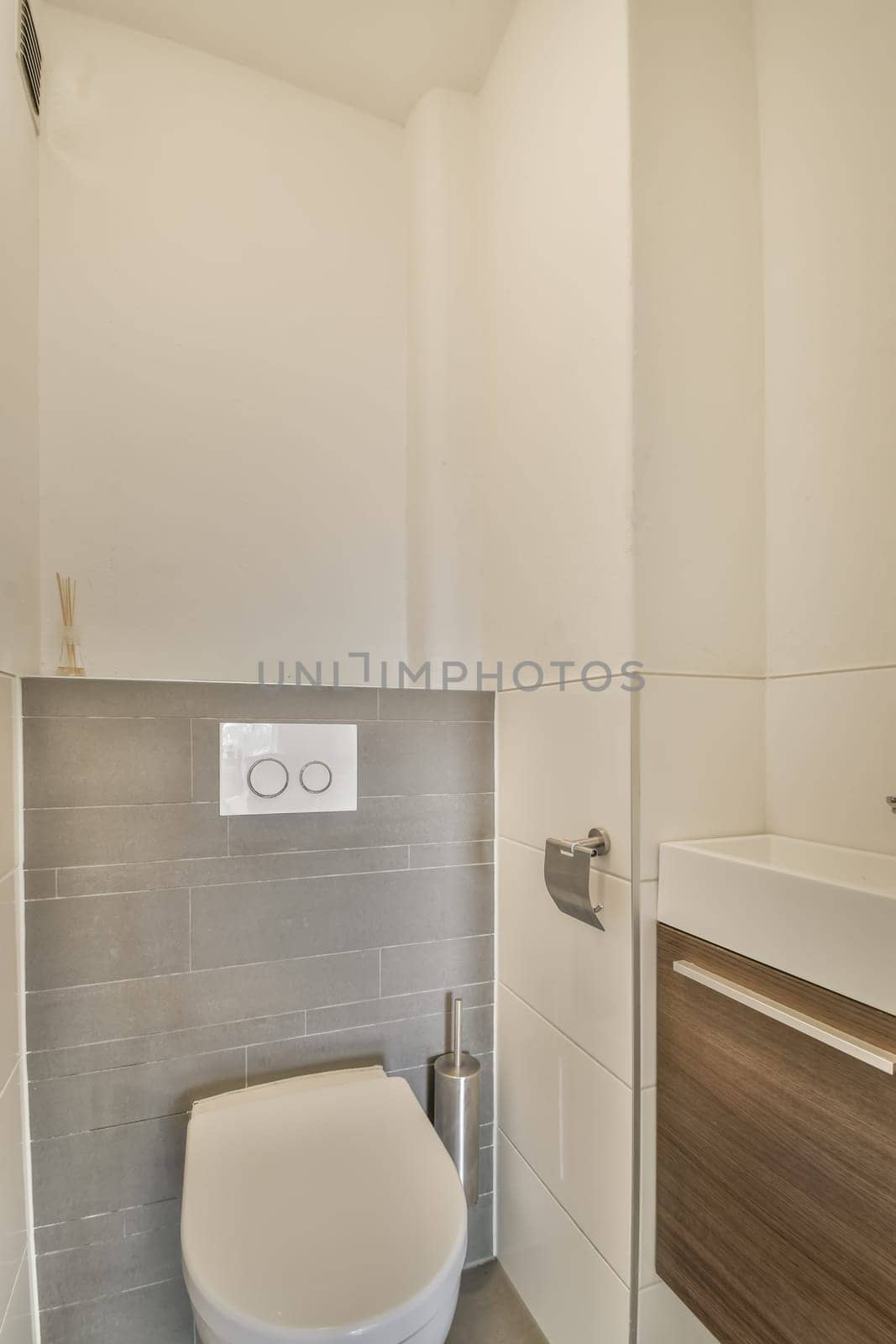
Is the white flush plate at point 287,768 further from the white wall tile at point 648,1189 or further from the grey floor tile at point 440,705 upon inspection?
the white wall tile at point 648,1189

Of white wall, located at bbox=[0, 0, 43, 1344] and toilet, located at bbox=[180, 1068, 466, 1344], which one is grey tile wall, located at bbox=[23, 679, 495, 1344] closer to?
white wall, located at bbox=[0, 0, 43, 1344]

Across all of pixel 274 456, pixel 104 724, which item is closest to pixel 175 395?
pixel 274 456

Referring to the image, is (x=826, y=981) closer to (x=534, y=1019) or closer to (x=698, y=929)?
(x=698, y=929)

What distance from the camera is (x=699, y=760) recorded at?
1063 millimetres

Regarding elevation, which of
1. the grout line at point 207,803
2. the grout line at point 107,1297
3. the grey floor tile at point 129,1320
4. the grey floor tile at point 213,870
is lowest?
the grey floor tile at point 129,1320

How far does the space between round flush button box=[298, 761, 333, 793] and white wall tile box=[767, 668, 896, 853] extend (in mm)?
835

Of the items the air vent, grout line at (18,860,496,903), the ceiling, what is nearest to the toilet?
grout line at (18,860,496,903)

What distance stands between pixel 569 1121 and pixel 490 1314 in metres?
0.54

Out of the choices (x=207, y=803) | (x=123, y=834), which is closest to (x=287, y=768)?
(x=207, y=803)

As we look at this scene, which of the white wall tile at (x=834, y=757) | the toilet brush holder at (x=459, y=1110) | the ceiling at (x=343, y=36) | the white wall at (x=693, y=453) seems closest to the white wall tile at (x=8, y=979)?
the toilet brush holder at (x=459, y=1110)

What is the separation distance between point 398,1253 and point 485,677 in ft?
3.25

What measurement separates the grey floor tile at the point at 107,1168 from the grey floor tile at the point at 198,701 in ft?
2.50

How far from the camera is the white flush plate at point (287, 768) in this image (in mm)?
1300

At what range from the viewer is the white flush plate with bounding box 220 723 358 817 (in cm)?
130
